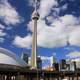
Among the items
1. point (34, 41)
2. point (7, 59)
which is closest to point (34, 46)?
point (34, 41)

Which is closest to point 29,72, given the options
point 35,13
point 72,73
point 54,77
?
point 54,77

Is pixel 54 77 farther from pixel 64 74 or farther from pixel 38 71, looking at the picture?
pixel 38 71

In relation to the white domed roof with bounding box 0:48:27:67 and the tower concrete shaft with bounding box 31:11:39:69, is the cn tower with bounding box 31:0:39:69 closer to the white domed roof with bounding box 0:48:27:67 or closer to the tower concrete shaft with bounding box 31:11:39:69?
the tower concrete shaft with bounding box 31:11:39:69

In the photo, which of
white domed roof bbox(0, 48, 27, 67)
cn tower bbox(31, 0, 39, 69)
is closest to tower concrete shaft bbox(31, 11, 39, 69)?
cn tower bbox(31, 0, 39, 69)

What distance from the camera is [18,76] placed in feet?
266

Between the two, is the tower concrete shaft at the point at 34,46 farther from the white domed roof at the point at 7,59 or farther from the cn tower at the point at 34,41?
the white domed roof at the point at 7,59

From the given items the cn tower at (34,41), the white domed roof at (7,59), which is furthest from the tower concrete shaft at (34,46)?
the white domed roof at (7,59)

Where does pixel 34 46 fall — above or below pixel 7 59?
above

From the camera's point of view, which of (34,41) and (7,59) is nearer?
(7,59)

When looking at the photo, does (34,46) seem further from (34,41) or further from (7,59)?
(7,59)

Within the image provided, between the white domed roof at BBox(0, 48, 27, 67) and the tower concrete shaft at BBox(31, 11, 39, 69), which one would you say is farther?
the tower concrete shaft at BBox(31, 11, 39, 69)

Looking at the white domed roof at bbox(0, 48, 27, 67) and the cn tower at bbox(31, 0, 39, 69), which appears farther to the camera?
the cn tower at bbox(31, 0, 39, 69)

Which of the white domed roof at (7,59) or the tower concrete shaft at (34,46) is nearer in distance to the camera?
the white domed roof at (7,59)

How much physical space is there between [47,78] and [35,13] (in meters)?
69.6
